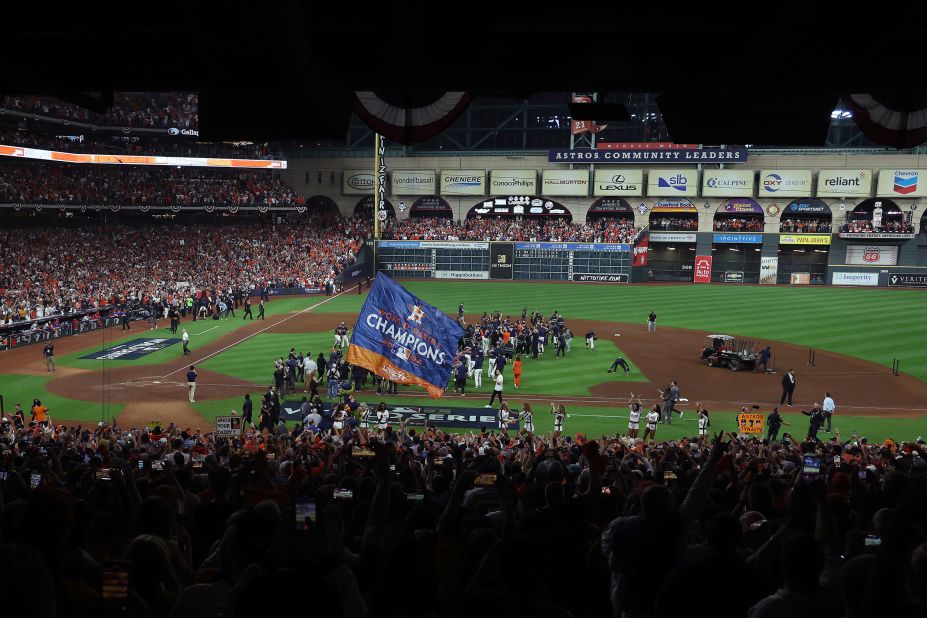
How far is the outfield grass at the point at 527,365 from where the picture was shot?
95.6 feet

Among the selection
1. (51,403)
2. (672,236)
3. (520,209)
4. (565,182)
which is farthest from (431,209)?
(51,403)

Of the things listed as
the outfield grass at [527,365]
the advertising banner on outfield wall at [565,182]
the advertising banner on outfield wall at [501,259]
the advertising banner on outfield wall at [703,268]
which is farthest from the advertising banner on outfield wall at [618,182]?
the outfield grass at [527,365]

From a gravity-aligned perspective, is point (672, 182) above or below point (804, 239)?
above

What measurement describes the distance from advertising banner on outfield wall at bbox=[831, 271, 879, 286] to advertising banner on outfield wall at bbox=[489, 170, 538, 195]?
29.7 m

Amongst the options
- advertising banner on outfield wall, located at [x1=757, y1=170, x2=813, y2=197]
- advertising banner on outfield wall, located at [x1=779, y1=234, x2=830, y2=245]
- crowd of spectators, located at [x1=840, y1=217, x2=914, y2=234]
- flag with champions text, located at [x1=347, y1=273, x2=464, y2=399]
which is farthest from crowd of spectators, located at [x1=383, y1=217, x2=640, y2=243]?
flag with champions text, located at [x1=347, y1=273, x2=464, y2=399]

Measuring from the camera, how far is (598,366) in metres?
32.5

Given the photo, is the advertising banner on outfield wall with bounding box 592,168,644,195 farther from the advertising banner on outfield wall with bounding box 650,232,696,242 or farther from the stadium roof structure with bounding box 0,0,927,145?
the stadium roof structure with bounding box 0,0,927,145

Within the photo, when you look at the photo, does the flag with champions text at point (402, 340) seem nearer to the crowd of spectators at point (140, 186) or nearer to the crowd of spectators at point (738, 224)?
the crowd of spectators at point (140, 186)

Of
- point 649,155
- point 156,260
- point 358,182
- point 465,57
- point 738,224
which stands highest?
point 649,155

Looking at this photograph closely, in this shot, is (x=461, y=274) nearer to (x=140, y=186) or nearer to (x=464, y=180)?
(x=464, y=180)

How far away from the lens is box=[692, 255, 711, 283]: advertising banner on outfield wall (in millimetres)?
69938

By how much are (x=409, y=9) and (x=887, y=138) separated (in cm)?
509

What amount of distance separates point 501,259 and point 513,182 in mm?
9820

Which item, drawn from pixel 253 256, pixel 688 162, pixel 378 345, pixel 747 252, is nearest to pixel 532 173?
pixel 688 162
